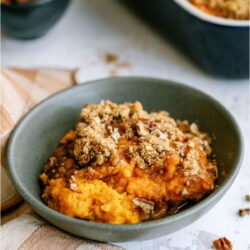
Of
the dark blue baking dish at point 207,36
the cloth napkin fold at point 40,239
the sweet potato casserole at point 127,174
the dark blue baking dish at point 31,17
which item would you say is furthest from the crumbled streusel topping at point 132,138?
the dark blue baking dish at point 31,17

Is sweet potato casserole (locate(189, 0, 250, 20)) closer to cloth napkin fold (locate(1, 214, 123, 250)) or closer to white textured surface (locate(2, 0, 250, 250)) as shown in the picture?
white textured surface (locate(2, 0, 250, 250))

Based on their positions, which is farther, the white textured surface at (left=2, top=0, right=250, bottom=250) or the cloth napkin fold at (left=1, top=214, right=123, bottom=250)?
the white textured surface at (left=2, top=0, right=250, bottom=250)

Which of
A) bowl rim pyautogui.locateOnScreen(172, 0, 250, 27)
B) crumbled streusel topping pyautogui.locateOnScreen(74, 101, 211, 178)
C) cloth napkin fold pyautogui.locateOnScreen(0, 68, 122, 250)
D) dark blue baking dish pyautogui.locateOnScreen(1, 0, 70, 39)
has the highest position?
bowl rim pyautogui.locateOnScreen(172, 0, 250, 27)

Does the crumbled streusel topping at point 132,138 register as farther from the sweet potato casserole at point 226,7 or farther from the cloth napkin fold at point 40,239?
the sweet potato casserole at point 226,7

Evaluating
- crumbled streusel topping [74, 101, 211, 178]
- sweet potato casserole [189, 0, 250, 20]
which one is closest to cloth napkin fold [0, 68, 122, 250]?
crumbled streusel topping [74, 101, 211, 178]

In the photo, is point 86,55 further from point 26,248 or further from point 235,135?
point 26,248

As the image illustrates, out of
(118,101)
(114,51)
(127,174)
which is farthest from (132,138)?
(114,51)
